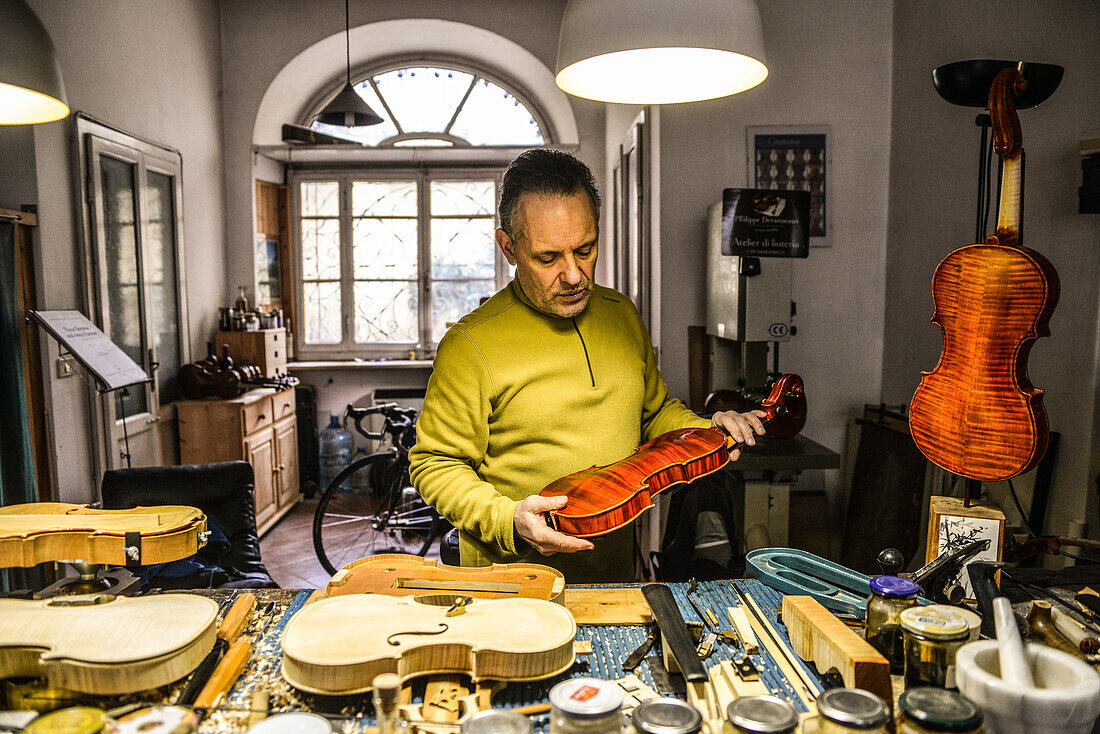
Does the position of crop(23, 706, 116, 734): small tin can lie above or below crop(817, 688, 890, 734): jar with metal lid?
below

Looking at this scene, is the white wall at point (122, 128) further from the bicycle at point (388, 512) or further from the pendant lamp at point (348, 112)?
the bicycle at point (388, 512)

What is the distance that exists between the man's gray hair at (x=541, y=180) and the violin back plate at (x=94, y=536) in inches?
37.0

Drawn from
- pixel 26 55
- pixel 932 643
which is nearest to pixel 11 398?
pixel 26 55

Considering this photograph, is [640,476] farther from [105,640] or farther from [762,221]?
[762,221]

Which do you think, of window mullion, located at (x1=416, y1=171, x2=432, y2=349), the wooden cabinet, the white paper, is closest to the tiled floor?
the wooden cabinet

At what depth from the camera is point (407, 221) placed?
689 centimetres

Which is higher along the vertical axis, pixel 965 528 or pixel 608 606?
pixel 965 528

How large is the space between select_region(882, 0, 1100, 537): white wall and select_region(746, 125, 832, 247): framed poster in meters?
0.32

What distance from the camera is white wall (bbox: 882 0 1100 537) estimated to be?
2594mm

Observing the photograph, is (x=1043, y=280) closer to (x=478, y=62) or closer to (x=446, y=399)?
(x=446, y=399)

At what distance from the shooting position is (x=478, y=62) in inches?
262

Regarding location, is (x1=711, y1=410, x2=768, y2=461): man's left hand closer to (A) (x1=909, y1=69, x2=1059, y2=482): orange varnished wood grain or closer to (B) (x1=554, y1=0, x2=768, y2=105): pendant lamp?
(A) (x1=909, y1=69, x2=1059, y2=482): orange varnished wood grain

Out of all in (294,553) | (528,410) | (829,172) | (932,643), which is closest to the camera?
(932,643)

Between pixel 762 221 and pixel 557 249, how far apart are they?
4.52 ft
